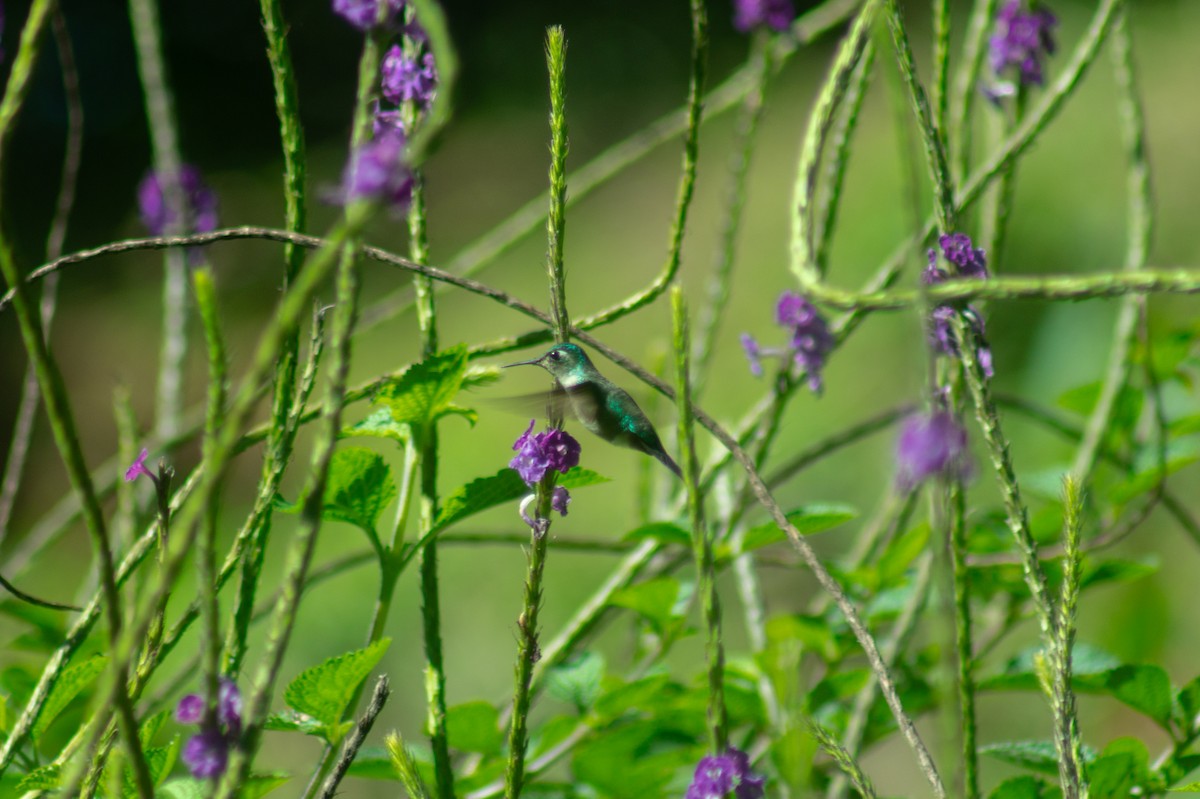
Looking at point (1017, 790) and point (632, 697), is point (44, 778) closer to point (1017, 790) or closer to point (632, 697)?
point (632, 697)

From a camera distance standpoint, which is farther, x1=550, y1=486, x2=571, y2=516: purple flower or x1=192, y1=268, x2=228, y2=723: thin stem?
x1=550, y1=486, x2=571, y2=516: purple flower

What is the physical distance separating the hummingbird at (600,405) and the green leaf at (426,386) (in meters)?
0.20

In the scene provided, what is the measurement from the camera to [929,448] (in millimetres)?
444

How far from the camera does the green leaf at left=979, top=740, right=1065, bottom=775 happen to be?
26.0 inches

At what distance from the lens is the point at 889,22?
1.81 ft

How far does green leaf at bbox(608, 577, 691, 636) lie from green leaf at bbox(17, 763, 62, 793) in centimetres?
35

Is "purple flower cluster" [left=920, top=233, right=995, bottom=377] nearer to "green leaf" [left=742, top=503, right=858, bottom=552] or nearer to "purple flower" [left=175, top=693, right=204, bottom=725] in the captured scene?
"green leaf" [left=742, top=503, right=858, bottom=552]

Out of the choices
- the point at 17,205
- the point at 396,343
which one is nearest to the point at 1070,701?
the point at 396,343

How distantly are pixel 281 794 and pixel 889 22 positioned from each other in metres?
Result: 1.83

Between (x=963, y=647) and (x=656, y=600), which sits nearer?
(x=963, y=647)

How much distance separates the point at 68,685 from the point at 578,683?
325mm

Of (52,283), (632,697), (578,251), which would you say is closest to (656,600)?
(632,697)

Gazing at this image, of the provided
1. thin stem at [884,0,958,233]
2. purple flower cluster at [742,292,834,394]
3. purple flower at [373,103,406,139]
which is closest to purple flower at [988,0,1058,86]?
purple flower cluster at [742,292,834,394]

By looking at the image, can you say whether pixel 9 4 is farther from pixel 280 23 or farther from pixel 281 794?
pixel 280 23
